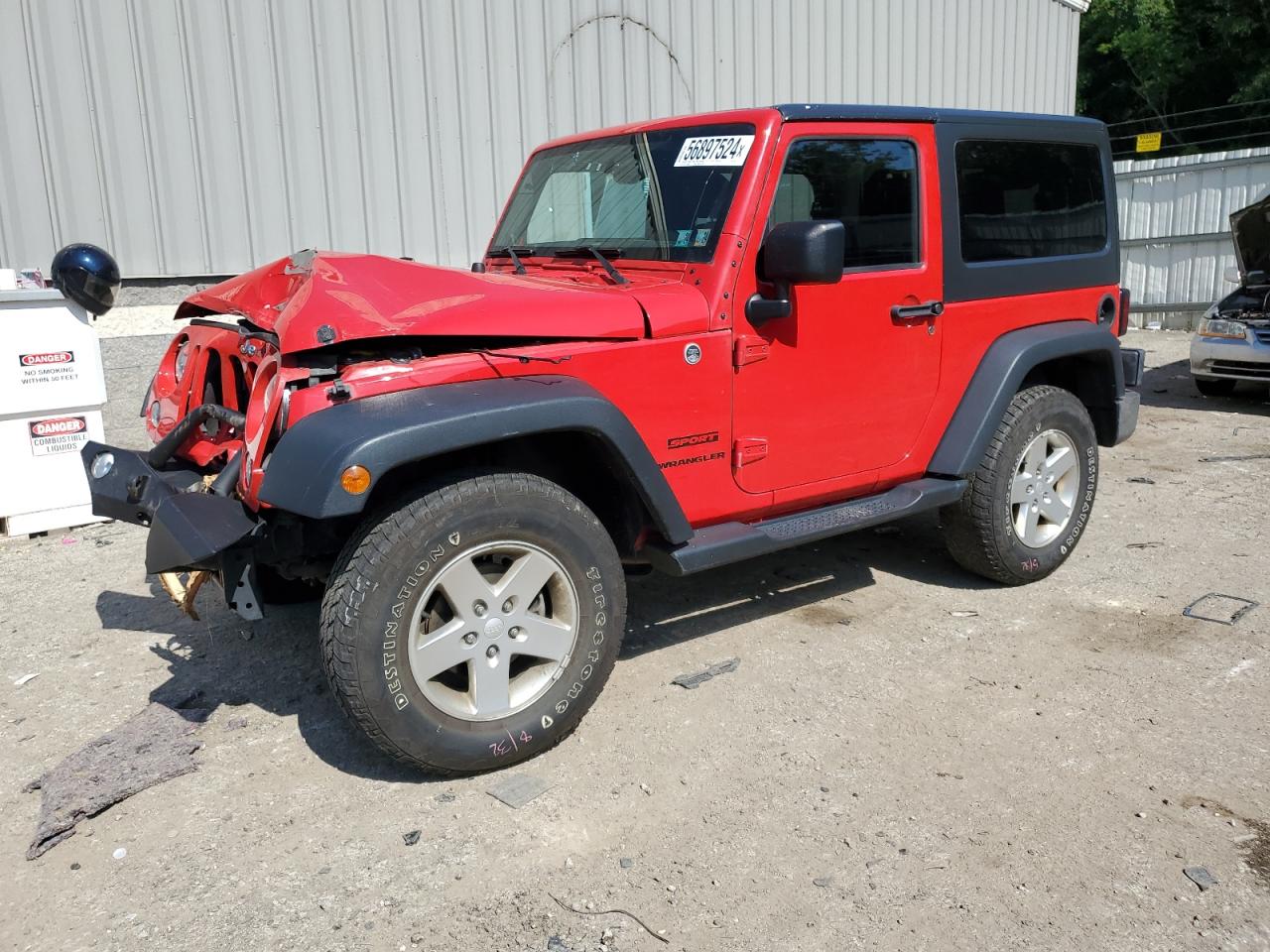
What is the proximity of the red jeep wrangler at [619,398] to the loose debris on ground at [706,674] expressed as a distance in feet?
1.57

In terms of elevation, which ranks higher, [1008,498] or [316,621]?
[1008,498]

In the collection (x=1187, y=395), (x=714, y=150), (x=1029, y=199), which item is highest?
(x=714, y=150)

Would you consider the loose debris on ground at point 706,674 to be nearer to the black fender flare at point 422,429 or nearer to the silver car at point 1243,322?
the black fender flare at point 422,429

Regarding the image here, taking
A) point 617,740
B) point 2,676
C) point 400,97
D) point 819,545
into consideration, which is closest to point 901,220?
point 819,545

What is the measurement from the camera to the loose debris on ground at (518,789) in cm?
319

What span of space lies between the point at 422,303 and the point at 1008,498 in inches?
110

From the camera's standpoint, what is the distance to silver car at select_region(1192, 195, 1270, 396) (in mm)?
9203

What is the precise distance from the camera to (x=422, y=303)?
328cm

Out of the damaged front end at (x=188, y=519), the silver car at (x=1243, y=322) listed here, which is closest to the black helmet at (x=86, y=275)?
the damaged front end at (x=188, y=519)

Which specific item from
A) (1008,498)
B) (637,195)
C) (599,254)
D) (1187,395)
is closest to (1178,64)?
(1187,395)

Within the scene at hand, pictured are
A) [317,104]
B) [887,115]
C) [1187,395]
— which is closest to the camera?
[887,115]

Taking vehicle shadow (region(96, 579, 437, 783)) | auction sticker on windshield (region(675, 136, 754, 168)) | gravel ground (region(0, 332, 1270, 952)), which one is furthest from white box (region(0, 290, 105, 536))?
auction sticker on windshield (region(675, 136, 754, 168))

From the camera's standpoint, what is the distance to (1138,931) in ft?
8.46

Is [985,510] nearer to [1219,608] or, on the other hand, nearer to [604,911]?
[1219,608]
